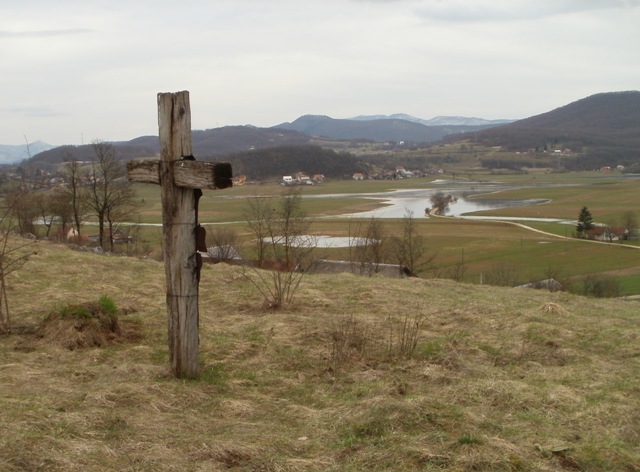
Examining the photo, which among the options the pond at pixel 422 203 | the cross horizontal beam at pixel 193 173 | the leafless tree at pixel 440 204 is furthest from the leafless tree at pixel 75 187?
the leafless tree at pixel 440 204

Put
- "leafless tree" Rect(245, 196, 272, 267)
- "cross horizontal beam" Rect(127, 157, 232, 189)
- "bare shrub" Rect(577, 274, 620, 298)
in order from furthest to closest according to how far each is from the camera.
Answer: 1. "bare shrub" Rect(577, 274, 620, 298)
2. "leafless tree" Rect(245, 196, 272, 267)
3. "cross horizontal beam" Rect(127, 157, 232, 189)

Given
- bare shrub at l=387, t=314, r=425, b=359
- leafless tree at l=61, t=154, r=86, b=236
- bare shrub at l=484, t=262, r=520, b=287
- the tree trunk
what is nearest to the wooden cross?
the tree trunk

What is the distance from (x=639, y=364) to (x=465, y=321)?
8.54ft

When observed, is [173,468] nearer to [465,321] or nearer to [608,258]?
[465,321]

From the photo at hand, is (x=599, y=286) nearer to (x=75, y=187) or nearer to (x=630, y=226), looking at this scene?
(x=75, y=187)

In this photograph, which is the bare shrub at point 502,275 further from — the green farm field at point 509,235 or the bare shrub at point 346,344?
the bare shrub at point 346,344

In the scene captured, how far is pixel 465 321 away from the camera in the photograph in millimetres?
9188

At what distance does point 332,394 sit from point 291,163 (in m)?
117

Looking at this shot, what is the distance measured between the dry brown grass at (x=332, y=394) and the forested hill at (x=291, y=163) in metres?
88.8

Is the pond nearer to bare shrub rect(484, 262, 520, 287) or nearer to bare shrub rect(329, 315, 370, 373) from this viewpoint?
bare shrub rect(484, 262, 520, 287)

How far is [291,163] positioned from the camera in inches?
4801

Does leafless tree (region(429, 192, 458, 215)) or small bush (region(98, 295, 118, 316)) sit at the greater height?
small bush (region(98, 295, 118, 316))

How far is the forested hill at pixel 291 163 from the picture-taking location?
108 metres

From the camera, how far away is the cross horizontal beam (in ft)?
19.0
